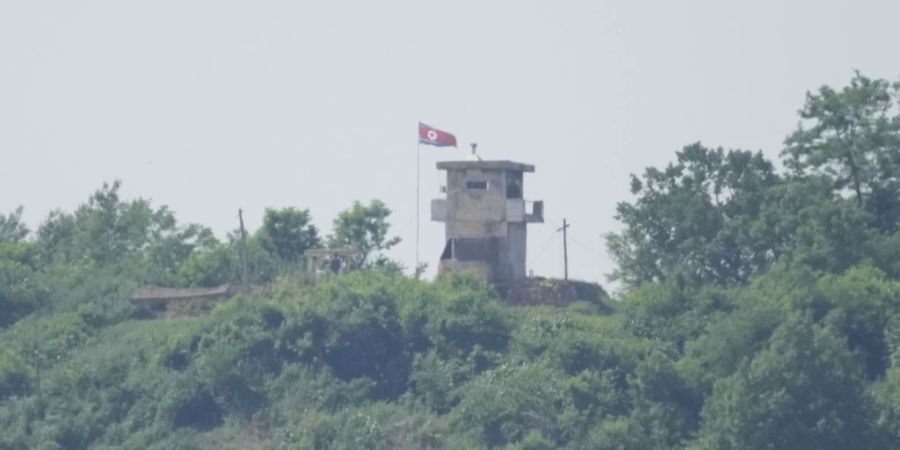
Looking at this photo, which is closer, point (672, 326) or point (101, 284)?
point (672, 326)

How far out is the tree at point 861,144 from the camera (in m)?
61.0

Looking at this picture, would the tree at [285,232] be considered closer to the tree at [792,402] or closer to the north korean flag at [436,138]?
the north korean flag at [436,138]

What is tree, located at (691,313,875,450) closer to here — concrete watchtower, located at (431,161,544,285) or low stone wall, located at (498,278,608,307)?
low stone wall, located at (498,278,608,307)

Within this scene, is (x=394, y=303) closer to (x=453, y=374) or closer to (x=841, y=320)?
(x=453, y=374)

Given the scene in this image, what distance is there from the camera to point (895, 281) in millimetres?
57969

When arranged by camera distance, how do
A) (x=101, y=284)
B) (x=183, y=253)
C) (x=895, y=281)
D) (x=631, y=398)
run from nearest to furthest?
1. (x=631, y=398)
2. (x=895, y=281)
3. (x=101, y=284)
4. (x=183, y=253)

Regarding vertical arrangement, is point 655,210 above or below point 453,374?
above

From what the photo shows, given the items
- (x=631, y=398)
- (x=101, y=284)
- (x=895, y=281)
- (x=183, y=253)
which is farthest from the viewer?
(x=183, y=253)

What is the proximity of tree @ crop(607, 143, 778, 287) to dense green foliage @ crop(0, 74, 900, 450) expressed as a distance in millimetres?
51

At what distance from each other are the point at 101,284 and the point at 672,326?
14109mm

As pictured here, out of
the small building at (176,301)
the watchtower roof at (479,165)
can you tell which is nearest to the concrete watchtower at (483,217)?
the watchtower roof at (479,165)

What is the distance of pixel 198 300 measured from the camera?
61.4m

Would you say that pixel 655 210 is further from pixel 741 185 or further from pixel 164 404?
pixel 164 404

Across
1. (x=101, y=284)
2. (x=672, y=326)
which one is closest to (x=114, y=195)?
(x=101, y=284)
